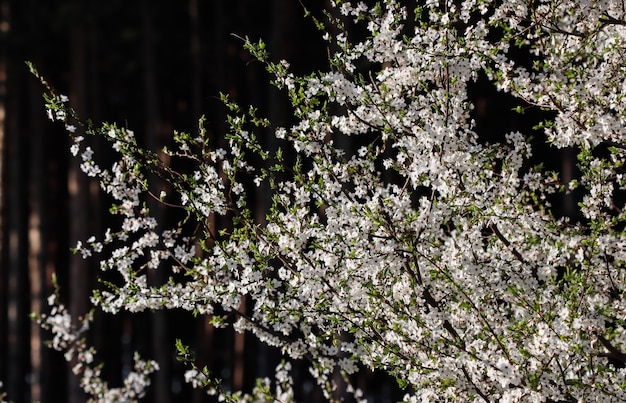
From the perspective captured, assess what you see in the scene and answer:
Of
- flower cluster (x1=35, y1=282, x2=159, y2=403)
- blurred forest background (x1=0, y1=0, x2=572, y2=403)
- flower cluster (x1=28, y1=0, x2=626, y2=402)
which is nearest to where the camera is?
flower cluster (x1=28, y1=0, x2=626, y2=402)

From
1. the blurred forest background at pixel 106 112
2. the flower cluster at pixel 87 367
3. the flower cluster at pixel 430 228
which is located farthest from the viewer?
the blurred forest background at pixel 106 112

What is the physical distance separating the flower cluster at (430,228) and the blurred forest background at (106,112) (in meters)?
9.79

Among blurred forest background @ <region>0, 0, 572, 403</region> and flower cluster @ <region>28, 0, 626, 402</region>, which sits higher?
blurred forest background @ <region>0, 0, 572, 403</region>

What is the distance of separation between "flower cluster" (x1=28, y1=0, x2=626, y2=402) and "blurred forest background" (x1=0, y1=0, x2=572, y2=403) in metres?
9.79

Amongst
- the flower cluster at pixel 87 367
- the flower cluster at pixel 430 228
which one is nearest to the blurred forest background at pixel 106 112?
the flower cluster at pixel 87 367

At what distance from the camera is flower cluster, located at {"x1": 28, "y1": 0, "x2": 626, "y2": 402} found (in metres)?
4.45

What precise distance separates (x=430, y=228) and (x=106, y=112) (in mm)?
16838

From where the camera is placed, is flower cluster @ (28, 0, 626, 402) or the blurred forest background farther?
the blurred forest background

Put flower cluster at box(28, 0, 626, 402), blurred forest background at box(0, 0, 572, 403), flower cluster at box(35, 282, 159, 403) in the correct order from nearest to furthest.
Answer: flower cluster at box(28, 0, 626, 402) → flower cluster at box(35, 282, 159, 403) → blurred forest background at box(0, 0, 572, 403)

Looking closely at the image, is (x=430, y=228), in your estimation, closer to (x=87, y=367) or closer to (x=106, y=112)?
(x=87, y=367)

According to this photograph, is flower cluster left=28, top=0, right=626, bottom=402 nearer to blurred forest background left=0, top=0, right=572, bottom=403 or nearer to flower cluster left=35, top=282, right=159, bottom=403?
flower cluster left=35, top=282, right=159, bottom=403

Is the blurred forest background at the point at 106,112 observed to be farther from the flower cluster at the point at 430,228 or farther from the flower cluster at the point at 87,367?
the flower cluster at the point at 430,228

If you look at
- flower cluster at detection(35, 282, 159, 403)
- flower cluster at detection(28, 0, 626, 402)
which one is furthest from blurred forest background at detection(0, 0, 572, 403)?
flower cluster at detection(28, 0, 626, 402)

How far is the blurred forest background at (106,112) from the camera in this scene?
54.0 feet
